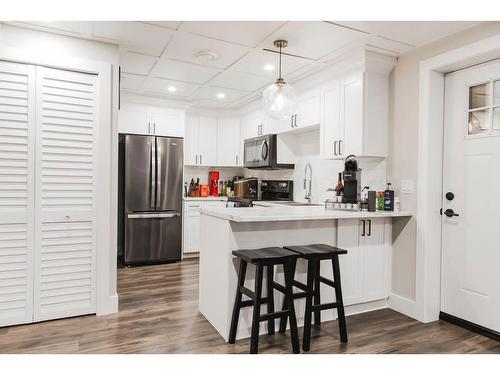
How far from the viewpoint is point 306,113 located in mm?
4129

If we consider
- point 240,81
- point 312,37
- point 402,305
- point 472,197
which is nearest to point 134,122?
point 240,81

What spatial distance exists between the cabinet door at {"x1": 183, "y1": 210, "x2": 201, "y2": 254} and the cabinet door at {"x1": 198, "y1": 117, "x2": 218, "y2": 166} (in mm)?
942

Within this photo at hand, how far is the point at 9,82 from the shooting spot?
107 inches

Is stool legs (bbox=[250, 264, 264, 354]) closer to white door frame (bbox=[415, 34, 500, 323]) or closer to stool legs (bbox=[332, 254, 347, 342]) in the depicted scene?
stool legs (bbox=[332, 254, 347, 342])

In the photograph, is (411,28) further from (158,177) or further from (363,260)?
(158,177)

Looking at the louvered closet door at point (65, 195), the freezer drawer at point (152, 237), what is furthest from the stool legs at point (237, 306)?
the freezer drawer at point (152, 237)

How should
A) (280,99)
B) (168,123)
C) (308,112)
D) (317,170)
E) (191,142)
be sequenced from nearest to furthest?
(280,99), (308,112), (317,170), (168,123), (191,142)

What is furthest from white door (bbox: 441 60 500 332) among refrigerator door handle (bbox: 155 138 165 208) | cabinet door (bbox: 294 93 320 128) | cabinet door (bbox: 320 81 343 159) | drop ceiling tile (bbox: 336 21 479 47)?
refrigerator door handle (bbox: 155 138 165 208)

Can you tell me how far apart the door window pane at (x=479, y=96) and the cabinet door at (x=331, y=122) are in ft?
3.72

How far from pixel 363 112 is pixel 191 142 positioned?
3.22m

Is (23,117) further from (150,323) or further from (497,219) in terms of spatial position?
(497,219)

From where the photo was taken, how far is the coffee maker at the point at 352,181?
10.5 ft

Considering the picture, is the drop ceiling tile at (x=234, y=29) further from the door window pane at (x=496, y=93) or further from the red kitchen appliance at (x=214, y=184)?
the red kitchen appliance at (x=214, y=184)
